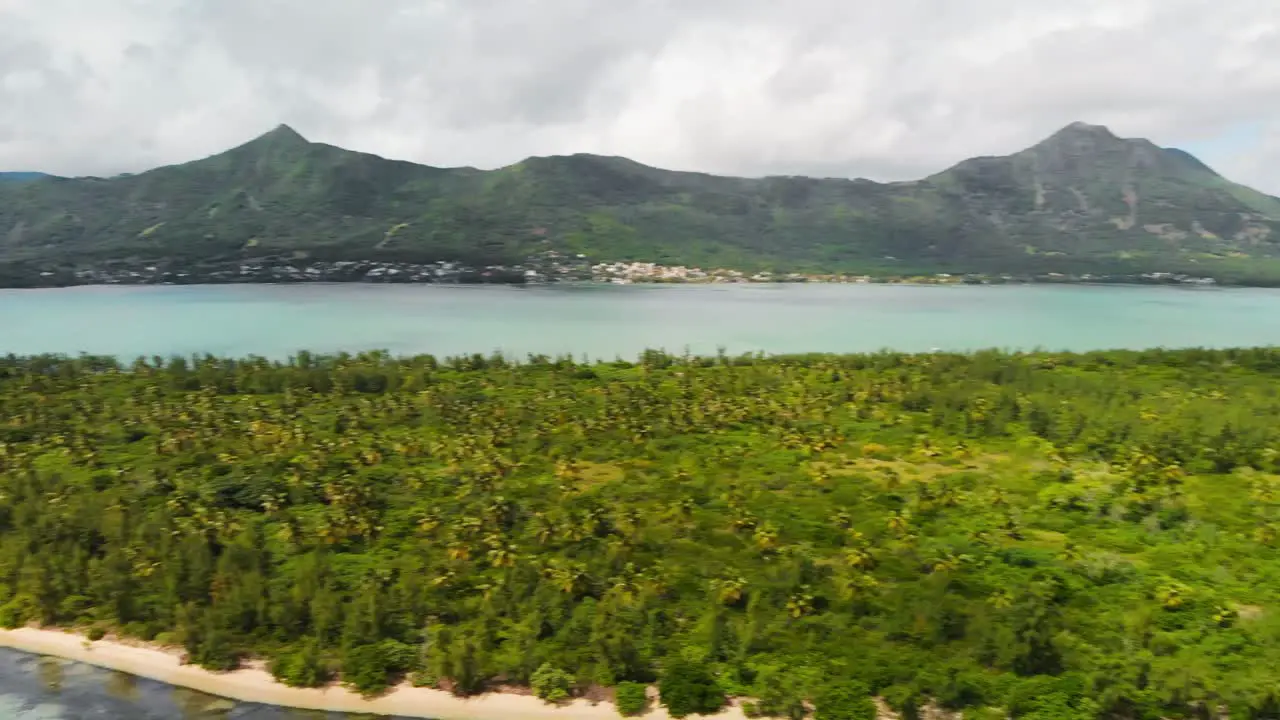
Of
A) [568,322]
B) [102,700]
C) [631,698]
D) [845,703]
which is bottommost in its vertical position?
[102,700]


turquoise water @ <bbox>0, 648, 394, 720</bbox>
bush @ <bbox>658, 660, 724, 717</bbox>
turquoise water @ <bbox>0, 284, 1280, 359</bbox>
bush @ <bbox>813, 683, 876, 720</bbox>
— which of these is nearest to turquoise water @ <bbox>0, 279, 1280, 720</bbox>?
turquoise water @ <bbox>0, 284, 1280, 359</bbox>

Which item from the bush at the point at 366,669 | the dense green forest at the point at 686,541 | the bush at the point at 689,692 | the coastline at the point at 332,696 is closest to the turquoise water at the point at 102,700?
the coastline at the point at 332,696

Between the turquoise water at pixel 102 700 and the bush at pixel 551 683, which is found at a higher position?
the bush at pixel 551 683

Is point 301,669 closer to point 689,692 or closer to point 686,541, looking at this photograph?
point 689,692

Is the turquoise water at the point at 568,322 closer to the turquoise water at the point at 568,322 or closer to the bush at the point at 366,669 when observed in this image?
the turquoise water at the point at 568,322

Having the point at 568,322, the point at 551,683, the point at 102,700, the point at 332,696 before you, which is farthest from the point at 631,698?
the point at 568,322

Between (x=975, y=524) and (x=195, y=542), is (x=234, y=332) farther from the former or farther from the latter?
(x=975, y=524)

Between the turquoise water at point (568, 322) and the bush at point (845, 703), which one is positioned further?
the turquoise water at point (568, 322)
